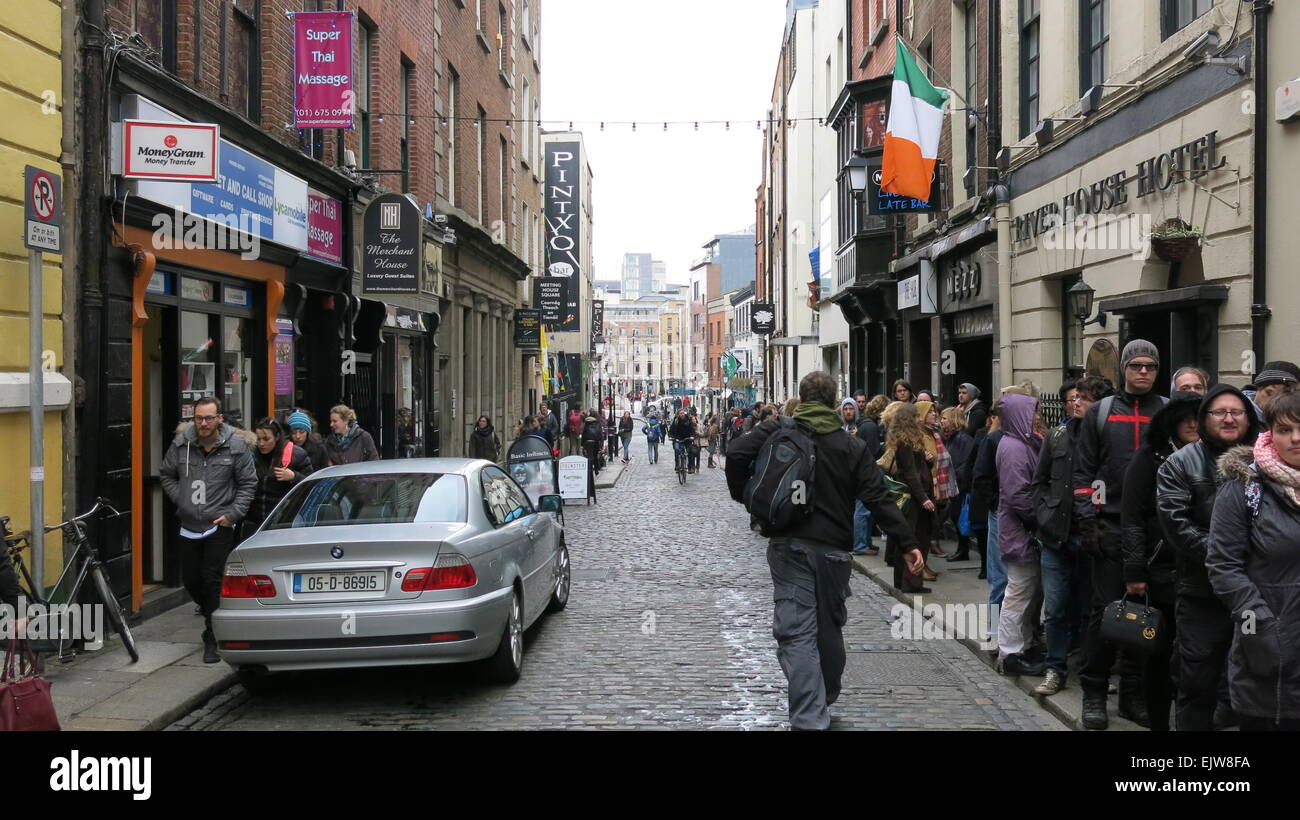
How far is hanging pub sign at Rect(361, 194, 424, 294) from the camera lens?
1641 centimetres

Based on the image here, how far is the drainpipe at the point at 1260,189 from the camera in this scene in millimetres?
8617

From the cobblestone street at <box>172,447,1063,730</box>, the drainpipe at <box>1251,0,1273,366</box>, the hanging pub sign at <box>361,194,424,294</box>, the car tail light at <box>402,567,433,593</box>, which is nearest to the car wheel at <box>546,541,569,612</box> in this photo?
the cobblestone street at <box>172,447,1063,730</box>

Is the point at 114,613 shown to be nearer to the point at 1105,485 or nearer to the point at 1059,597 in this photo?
the point at 1059,597

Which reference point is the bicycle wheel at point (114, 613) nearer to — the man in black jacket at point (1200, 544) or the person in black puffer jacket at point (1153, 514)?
the person in black puffer jacket at point (1153, 514)

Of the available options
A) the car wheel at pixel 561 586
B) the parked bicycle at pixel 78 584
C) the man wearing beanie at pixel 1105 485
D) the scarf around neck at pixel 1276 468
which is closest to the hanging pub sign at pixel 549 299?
the car wheel at pixel 561 586

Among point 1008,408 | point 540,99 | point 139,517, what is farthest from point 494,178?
point 1008,408

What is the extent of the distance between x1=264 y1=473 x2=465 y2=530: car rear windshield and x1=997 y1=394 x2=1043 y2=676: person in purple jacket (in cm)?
354

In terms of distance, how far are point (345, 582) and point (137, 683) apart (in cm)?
178

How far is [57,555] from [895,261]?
1681 centimetres

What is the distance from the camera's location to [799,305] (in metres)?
42.1

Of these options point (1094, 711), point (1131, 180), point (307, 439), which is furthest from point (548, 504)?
point (1131, 180)

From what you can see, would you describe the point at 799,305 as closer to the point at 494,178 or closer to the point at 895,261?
the point at 494,178

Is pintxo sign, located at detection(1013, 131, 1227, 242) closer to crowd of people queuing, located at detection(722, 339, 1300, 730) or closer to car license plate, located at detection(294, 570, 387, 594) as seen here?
crowd of people queuing, located at detection(722, 339, 1300, 730)

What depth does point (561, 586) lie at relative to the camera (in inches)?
396
